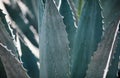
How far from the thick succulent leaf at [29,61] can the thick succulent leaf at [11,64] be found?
23 centimetres

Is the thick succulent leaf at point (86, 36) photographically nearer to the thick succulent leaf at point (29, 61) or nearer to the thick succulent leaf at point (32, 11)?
the thick succulent leaf at point (29, 61)

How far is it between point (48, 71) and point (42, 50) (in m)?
0.05

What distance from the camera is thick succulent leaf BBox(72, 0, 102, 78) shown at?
0.87 metres

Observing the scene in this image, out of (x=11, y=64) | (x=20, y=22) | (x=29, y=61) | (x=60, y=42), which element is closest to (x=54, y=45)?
(x=60, y=42)

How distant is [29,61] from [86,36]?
20cm

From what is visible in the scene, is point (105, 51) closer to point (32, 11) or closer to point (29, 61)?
point (29, 61)

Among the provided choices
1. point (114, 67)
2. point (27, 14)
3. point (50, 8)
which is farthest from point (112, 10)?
point (50, 8)

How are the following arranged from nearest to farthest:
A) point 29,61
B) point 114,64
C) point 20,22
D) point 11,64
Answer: point 11,64 → point 114,64 → point 29,61 → point 20,22

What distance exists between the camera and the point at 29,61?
3.30 ft

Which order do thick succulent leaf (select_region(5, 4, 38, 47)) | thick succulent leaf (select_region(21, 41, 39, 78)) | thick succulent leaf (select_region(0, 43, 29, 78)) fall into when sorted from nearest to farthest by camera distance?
1. thick succulent leaf (select_region(0, 43, 29, 78))
2. thick succulent leaf (select_region(21, 41, 39, 78))
3. thick succulent leaf (select_region(5, 4, 38, 47))

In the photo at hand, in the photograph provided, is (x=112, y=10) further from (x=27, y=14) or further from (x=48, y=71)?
(x=48, y=71)

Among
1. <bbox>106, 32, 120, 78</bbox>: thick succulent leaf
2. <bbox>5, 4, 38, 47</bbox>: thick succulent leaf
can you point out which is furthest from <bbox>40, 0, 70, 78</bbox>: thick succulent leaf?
<bbox>5, 4, 38, 47</bbox>: thick succulent leaf

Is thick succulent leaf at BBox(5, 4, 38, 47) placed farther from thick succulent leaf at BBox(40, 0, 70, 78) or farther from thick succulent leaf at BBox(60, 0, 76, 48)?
thick succulent leaf at BBox(40, 0, 70, 78)

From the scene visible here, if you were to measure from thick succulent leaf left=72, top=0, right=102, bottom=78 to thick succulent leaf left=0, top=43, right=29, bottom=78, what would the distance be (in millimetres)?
195
